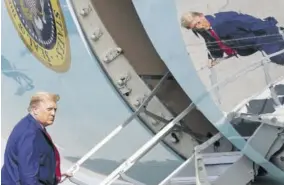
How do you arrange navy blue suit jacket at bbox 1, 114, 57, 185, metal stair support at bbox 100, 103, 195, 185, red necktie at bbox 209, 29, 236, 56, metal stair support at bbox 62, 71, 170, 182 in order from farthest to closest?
metal stair support at bbox 62, 71, 170, 182, metal stair support at bbox 100, 103, 195, 185, red necktie at bbox 209, 29, 236, 56, navy blue suit jacket at bbox 1, 114, 57, 185

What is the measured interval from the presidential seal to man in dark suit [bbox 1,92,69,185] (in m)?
0.70

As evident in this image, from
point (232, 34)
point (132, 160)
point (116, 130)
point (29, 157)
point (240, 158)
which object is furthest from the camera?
point (116, 130)

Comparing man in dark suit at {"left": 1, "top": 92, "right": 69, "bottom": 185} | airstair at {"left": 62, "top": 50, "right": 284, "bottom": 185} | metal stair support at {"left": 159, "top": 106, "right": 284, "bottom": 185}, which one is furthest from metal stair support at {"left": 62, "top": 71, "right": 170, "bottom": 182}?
man in dark suit at {"left": 1, "top": 92, "right": 69, "bottom": 185}

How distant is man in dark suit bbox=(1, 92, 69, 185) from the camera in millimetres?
2833

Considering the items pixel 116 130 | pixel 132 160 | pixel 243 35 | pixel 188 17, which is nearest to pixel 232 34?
pixel 243 35

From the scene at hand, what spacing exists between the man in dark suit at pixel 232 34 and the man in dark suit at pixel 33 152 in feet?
2.20

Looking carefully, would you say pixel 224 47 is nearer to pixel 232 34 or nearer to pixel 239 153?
pixel 232 34

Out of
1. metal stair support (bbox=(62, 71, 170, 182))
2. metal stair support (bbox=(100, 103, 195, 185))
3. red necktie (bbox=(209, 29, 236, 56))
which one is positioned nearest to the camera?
red necktie (bbox=(209, 29, 236, 56))

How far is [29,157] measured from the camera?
9.29 ft

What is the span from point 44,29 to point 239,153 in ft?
3.84

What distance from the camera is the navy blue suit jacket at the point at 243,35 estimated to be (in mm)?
2872

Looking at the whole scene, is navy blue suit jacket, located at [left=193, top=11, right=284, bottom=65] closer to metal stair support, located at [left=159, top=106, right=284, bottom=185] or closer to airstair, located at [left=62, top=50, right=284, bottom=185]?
airstair, located at [left=62, top=50, right=284, bottom=185]

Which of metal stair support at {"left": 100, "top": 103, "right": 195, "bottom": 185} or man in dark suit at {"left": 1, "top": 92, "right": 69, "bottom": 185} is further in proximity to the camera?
metal stair support at {"left": 100, "top": 103, "right": 195, "bottom": 185}

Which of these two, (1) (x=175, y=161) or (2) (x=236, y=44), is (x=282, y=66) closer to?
(2) (x=236, y=44)
